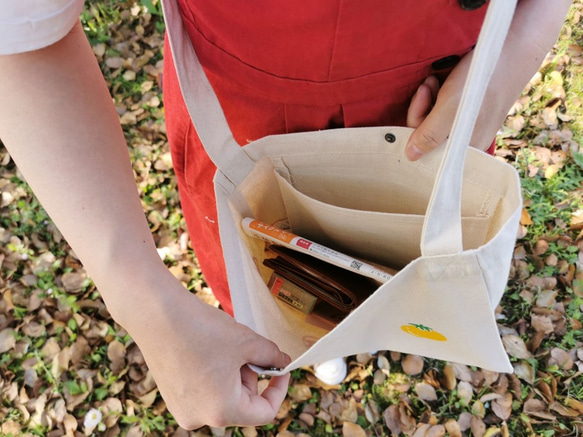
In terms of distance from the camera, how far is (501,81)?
2.72ft

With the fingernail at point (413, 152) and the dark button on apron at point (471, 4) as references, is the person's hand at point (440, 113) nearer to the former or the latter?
the fingernail at point (413, 152)

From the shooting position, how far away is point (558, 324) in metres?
1.89

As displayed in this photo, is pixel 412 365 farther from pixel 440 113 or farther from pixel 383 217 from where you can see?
pixel 440 113

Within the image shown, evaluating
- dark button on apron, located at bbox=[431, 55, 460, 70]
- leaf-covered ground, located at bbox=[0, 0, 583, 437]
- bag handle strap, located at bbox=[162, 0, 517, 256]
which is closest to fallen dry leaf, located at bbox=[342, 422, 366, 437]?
leaf-covered ground, located at bbox=[0, 0, 583, 437]

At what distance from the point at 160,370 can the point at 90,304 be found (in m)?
1.54

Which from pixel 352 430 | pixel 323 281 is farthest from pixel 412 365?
pixel 323 281

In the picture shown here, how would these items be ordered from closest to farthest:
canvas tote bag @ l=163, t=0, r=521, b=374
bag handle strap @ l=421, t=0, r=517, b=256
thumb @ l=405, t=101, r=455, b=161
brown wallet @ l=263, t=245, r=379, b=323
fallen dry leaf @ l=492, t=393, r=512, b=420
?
bag handle strap @ l=421, t=0, r=517, b=256 → canvas tote bag @ l=163, t=0, r=521, b=374 → thumb @ l=405, t=101, r=455, b=161 → brown wallet @ l=263, t=245, r=379, b=323 → fallen dry leaf @ l=492, t=393, r=512, b=420

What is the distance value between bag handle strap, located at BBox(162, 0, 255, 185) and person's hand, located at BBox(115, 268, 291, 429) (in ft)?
0.80

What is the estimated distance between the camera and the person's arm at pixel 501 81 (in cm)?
77

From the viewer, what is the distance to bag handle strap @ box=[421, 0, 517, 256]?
52 cm

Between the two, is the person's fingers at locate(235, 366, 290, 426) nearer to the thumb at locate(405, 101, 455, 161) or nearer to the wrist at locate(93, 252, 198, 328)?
the wrist at locate(93, 252, 198, 328)

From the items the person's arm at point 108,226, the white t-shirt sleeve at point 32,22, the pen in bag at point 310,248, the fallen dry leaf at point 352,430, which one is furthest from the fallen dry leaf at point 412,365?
the white t-shirt sleeve at point 32,22

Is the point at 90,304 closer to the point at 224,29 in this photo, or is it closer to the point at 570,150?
the point at 224,29

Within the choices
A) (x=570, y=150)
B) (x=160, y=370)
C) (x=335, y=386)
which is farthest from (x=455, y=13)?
(x=570, y=150)
